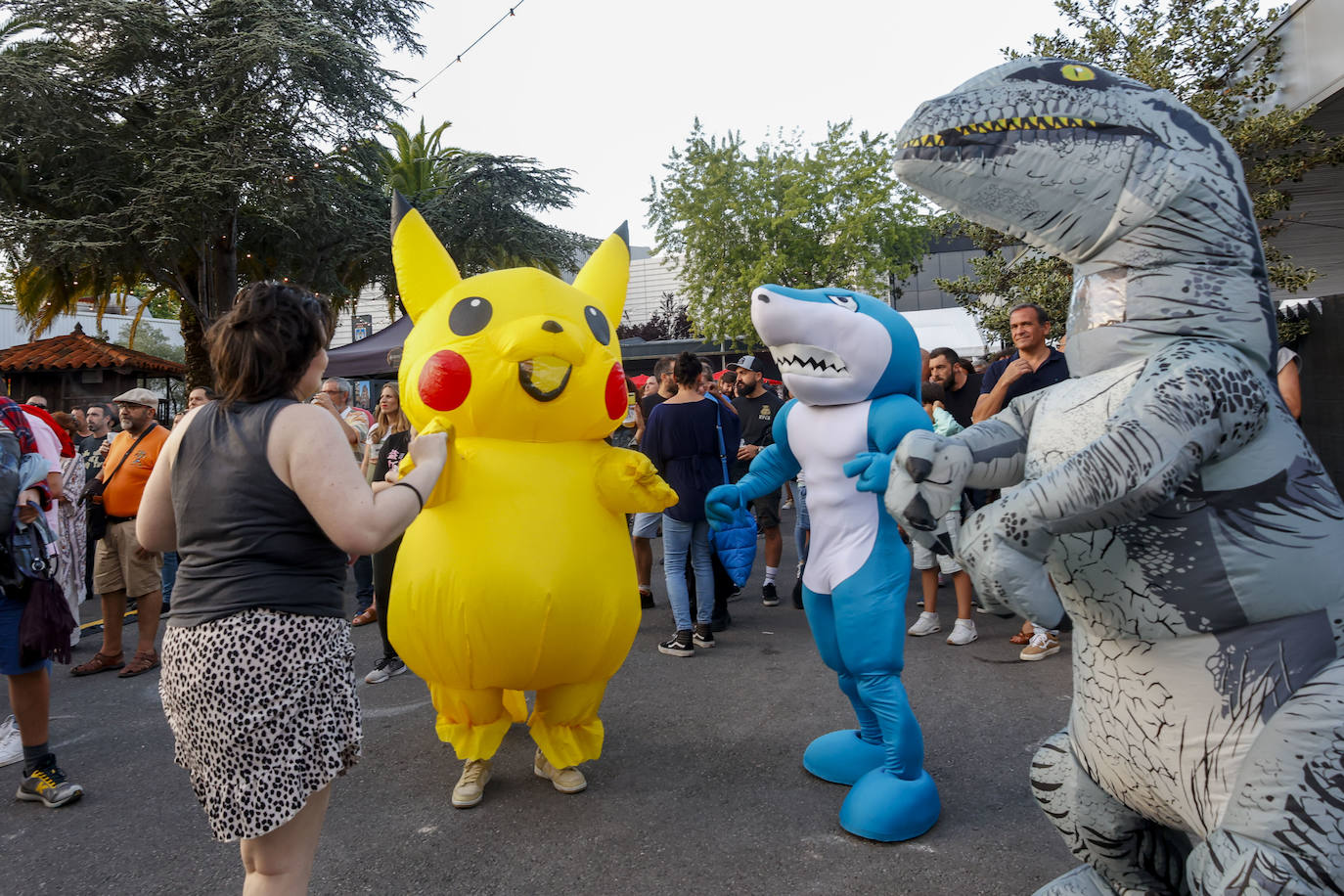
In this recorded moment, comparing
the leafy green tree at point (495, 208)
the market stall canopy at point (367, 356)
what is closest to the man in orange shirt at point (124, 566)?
the market stall canopy at point (367, 356)

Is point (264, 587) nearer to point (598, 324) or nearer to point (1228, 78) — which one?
point (598, 324)

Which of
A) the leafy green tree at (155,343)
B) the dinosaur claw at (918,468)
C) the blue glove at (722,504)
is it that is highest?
the leafy green tree at (155,343)

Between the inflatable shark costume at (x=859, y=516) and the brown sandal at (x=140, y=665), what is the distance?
3.98 metres

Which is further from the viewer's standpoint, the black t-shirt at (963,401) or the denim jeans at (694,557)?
the black t-shirt at (963,401)

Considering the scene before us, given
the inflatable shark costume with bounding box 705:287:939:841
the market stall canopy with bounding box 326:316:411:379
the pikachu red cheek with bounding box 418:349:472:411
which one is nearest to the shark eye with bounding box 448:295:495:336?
the pikachu red cheek with bounding box 418:349:472:411

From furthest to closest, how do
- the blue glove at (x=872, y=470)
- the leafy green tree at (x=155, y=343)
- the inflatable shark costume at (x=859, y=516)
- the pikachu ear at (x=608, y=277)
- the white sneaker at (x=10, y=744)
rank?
the leafy green tree at (x=155, y=343) → the white sneaker at (x=10, y=744) → the pikachu ear at (x=608, y=277) → the inflatable shark costume at (x=859, y=516) → the blue glove at (x=872, y=470)

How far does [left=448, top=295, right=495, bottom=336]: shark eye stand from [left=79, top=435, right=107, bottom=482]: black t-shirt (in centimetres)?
394

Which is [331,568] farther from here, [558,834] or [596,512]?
[558,834]

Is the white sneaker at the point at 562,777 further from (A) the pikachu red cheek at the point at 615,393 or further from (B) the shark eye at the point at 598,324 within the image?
(B) the shark eye at the point at 598,324

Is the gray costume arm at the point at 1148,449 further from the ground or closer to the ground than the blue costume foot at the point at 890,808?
further from the ground

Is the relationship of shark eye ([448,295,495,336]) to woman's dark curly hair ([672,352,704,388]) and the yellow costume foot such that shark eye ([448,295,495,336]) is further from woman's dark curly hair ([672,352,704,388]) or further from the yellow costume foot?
woman's dark curly hair ([672,352,704,388])

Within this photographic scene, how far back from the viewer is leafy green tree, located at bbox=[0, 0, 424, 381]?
14.6 meters

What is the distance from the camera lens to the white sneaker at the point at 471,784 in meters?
3.18

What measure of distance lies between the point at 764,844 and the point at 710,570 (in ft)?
8.43
